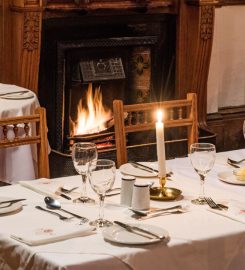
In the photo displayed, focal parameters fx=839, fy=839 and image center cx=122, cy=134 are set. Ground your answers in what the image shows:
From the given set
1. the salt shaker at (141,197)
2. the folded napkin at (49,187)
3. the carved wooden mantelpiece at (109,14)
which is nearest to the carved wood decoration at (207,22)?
the carved wooden mantelpiece at (109,14)

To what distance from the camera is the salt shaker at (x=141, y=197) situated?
2424 millimetres

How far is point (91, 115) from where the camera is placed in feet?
17.6

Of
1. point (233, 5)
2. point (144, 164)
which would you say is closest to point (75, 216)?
point (144, 164)

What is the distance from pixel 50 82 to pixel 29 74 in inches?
11.9

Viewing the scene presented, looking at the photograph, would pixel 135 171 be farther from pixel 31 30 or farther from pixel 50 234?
pixel 31 30

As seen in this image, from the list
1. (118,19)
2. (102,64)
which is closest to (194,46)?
(118,19)

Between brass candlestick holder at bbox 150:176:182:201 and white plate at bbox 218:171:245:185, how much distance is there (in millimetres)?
Result: 231

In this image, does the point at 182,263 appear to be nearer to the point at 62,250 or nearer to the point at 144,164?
the point at 62,250

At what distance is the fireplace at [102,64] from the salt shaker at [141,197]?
274cm

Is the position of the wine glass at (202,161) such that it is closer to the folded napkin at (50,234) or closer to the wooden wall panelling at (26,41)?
the folded napkin at (50,234)

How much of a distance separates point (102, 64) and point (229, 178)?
260cm

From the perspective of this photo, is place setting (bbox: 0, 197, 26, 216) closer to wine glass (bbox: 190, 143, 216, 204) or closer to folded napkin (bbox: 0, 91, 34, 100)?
wine glass (bbox: 190, 143, 216, 204)

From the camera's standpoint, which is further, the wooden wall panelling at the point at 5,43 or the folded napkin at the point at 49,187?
the wooden wall panelling at the point at 5,43

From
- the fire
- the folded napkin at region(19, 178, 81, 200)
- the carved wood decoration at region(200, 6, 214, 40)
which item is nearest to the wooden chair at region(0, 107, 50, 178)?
the folded napkin at region(19, 178, 81, 200)
